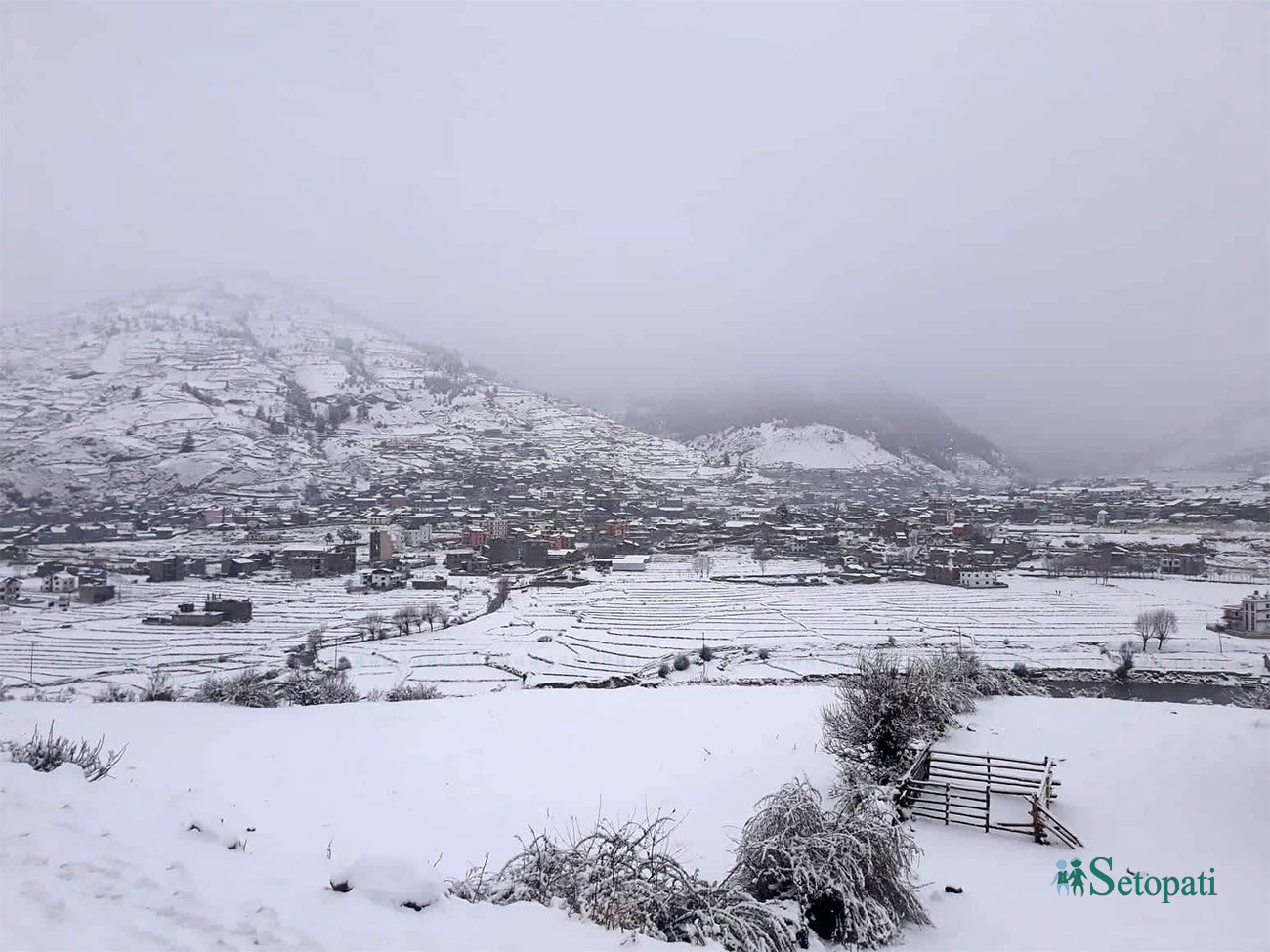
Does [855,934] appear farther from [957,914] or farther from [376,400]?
[376,400]

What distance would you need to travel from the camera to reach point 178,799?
439cm

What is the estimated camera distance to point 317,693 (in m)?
11.0

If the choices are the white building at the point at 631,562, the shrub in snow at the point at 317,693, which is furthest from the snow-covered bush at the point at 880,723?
the white building at the point at 631,562

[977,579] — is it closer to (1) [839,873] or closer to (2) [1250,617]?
(2) [1250,617]

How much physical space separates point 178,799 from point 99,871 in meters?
1.48

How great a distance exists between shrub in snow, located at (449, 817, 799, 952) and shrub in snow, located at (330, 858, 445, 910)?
401 mm

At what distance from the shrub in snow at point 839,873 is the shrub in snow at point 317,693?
846 centimetres

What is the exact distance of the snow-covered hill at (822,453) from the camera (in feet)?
316

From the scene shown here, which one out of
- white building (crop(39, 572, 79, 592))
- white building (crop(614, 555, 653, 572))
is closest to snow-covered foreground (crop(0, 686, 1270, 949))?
white building (crop(39, 572, 79, 592))

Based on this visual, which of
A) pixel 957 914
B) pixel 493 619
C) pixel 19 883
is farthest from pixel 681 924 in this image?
pixel 493 619

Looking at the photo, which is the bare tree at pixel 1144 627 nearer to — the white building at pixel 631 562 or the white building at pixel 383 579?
the white building at pixel 631 562

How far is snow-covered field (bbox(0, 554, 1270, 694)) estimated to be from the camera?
55.4 feet

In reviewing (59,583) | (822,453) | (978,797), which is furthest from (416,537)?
(822,453)

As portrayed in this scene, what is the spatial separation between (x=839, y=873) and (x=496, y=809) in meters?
3.39
